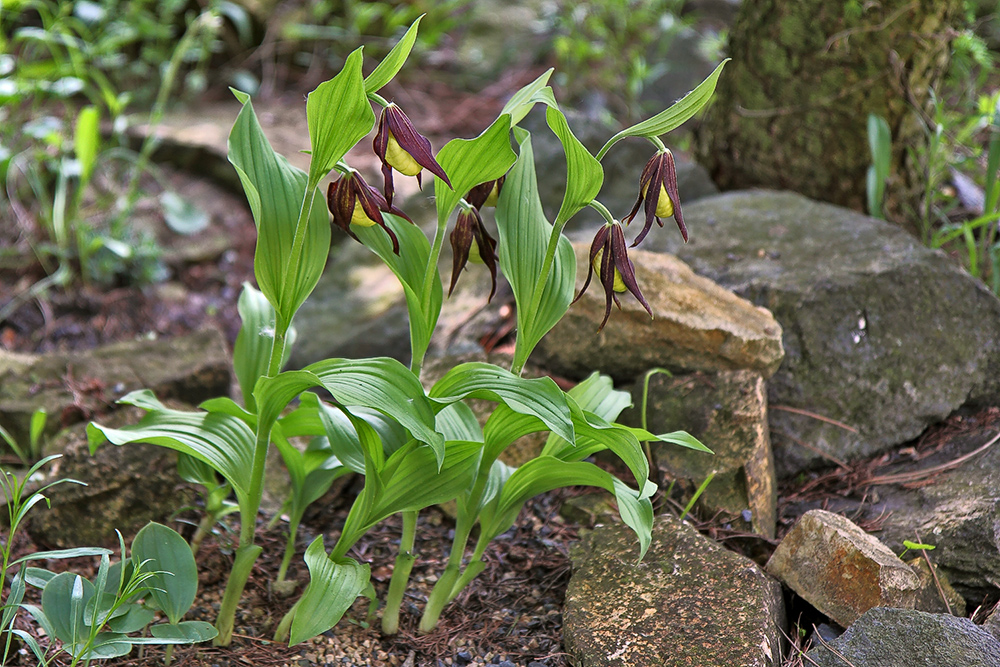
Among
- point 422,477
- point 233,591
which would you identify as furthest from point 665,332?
point 233,591

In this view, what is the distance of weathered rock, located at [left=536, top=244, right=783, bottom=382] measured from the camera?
2.21 meters

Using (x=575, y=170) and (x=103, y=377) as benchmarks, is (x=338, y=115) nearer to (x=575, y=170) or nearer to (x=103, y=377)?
(x=575, y=170)

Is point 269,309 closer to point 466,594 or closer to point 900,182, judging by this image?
point 466,594

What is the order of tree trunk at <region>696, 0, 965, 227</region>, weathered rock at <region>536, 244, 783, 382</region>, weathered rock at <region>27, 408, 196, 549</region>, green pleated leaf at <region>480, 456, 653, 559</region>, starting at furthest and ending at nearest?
1. tree trunk at <region>696, 0, 965, 227</region>
2. weathered rock at <region>536, 244, 783, 382</region>
3. weathered rock at <region>27, 408, 196, 549</region>
4. green pleated leaf at <region>480, 456, 653, 559</region>

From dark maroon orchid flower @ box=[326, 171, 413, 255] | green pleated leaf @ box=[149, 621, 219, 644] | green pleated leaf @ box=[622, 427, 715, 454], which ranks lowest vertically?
green pleated leaf @ box=[149, 621, 219, 644]

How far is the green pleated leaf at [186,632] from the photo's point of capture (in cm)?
152

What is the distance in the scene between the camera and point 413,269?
5.51ft

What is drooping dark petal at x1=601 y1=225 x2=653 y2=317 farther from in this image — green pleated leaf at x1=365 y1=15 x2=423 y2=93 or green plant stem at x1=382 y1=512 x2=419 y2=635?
green plant stem at x1=382 y1=512 x2=419 y2=635

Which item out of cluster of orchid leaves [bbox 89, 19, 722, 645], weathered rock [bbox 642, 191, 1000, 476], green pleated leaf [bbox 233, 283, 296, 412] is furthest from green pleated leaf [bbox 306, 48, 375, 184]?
weathered rock [bbox 642, 191, 1000, 476]

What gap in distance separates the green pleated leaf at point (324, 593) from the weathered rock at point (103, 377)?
3.63ft

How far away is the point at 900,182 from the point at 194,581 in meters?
2.82

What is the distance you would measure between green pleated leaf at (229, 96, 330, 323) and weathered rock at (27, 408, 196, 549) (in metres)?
0.82

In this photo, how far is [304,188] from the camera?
1590 millimetres

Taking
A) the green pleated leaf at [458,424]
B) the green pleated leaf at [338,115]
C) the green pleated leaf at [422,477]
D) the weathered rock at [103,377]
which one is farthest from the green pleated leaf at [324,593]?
the weathered rock at [103,377]
